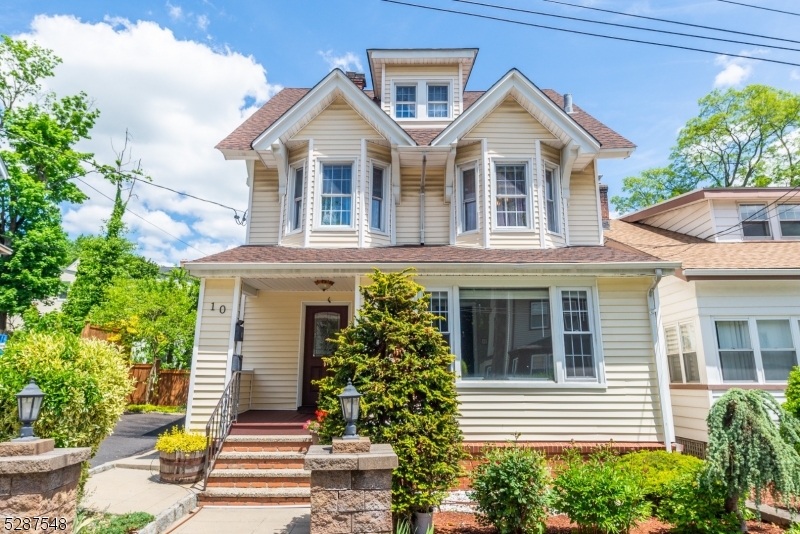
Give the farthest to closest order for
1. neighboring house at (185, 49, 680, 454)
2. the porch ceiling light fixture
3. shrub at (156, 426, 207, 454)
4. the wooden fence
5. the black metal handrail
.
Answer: the wooden fence
the porch ceiling light fixture
neighboring house at (185, 49, 680, 454)
shrub at (156, 426, 207, 454)
the black metal handrail

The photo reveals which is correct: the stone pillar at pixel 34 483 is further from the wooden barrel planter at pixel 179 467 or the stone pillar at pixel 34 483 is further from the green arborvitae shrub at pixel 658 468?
the green arborvitae shrub at pixel 658 468

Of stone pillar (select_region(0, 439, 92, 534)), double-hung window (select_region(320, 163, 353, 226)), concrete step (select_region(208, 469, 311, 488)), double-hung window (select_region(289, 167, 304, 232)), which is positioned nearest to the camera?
stone pillar (select_region(0, 439, 92, 534))

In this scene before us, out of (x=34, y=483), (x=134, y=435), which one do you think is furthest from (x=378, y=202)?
(x=134, y=435)

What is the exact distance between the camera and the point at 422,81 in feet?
37.2

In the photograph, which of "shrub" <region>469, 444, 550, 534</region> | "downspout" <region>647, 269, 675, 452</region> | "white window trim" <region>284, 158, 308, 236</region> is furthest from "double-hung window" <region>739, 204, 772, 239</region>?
"white window trim" <region>284, 158, 308, 236</region>

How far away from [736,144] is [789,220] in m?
16.6

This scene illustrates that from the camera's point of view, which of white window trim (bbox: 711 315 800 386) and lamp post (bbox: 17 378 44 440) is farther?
white window trim (bbox: 711 315 800 386)

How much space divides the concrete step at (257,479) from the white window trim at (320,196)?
4780 mm

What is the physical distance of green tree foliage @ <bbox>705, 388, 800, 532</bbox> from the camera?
16.0ft

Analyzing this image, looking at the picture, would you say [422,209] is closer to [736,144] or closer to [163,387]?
[163,387]

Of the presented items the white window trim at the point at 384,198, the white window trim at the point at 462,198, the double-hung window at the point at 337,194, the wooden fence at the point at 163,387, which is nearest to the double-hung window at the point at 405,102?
the white window trim at the point at 384,198

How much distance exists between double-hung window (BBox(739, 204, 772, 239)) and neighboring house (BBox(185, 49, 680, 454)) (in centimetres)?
515

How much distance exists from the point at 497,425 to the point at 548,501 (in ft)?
8.63

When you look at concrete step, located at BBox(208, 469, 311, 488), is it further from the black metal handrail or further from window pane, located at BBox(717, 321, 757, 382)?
window pane, located at BBox(717, 321, 757, 382)
